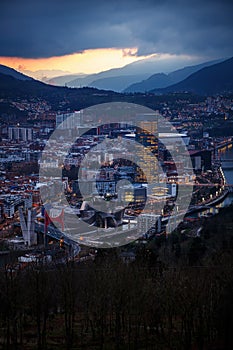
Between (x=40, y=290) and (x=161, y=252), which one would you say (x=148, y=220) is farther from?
(x=40, y=290)

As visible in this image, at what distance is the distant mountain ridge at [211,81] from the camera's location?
30.2 metres

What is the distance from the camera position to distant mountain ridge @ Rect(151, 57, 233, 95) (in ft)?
98.9

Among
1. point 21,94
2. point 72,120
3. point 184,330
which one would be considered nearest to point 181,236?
point 184,330

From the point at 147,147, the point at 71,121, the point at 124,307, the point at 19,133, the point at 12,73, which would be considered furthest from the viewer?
the point at 12,73

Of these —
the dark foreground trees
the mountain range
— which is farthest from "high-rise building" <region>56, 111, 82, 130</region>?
the dark foreground trees

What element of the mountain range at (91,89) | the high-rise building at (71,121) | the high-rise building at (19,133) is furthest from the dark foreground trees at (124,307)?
the mountain range at (91,89)

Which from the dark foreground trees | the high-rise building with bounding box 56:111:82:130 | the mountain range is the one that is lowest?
the dark foreground trees

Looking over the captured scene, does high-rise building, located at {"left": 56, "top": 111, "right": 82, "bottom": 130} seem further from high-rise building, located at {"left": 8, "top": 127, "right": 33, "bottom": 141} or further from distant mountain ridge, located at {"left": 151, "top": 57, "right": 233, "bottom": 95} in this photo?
distant mountain ridge, located at {"left": 151, "top": 57, "right": 233, "bottom": 95}

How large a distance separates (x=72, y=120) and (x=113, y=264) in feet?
54.2

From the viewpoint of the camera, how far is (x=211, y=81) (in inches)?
1221

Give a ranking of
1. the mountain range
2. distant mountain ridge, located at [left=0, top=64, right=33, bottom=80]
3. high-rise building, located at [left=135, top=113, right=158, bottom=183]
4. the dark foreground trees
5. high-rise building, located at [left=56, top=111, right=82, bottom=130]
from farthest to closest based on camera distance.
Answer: distant mountain ridge, located at [left=0, top=64, right=33, bottom=80] < the mountain range < high-rise building, located at [left=56, top=111, right=82, bottom=130] < high-rise building, located at [left=135, top=113, right=158, bottom=183] < the dark foreground trees

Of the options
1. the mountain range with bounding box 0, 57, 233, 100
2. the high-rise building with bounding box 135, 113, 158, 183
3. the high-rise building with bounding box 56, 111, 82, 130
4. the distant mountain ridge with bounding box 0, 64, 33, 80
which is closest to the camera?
the high-rise building with bounding box 135, 113, 158, 183

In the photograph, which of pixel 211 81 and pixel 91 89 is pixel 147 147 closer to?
pixel 91 89

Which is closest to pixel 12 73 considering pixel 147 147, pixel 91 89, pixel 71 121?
pixel 91 89
